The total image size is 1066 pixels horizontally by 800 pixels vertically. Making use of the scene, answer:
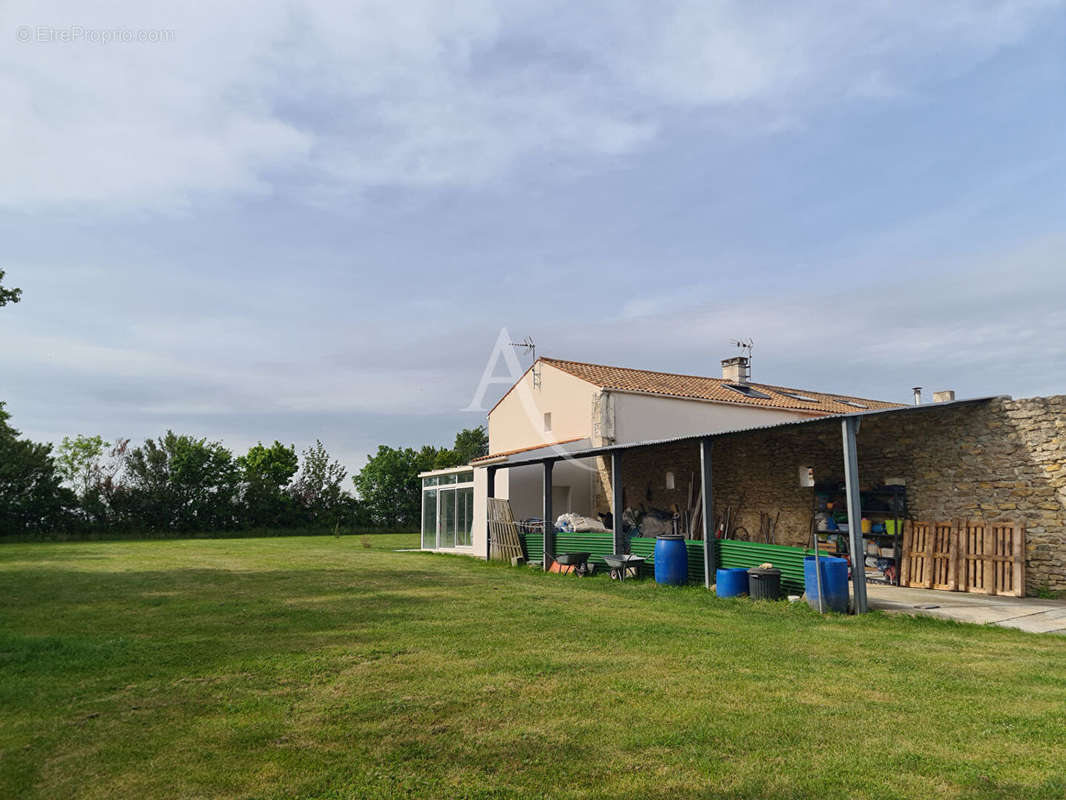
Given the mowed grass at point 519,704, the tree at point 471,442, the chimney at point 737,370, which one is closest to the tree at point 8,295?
the mowed grass at point 519,704

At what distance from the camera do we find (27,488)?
99.8 ft

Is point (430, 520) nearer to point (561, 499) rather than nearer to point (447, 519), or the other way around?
point (447, 519)

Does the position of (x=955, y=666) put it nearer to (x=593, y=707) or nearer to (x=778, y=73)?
(x=593, y=707)

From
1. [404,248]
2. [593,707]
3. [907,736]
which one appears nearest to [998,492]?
[907,736]

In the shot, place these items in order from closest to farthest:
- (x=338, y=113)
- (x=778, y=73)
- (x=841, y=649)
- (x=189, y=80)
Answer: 1. (x=841, y=649)
2. (x=189, y=80)
3. (x=778, y=73)
4. (x=338, y=113)

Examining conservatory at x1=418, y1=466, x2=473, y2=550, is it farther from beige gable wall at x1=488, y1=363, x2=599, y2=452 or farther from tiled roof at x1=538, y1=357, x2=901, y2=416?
tiled roof at x1=538, y1=357, x2=901, y2=416

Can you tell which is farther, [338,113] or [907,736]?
[338,113]

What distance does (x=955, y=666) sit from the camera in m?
5.78

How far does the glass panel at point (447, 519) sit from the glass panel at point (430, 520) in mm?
593

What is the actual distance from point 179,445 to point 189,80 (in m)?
30.7

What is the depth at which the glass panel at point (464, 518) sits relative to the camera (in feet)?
66.0

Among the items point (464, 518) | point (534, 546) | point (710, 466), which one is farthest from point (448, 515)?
point (710, 466)

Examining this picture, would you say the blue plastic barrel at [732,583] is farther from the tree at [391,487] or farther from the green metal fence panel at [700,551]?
the tree at [391,487]

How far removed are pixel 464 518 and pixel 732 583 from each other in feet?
37.9
